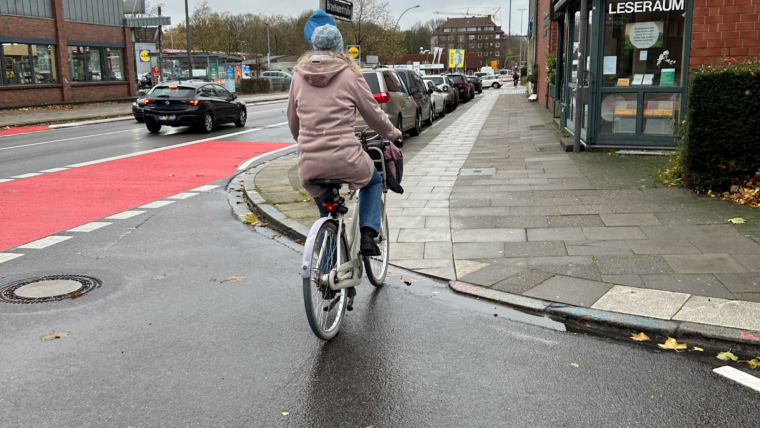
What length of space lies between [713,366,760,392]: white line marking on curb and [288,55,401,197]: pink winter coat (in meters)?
2.36

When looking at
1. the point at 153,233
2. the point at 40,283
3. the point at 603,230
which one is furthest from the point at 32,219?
the point at 603,230

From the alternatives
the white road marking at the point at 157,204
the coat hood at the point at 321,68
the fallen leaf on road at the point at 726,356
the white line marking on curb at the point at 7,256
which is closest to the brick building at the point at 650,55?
the white road marking at the point at 157,204

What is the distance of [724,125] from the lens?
8008mm

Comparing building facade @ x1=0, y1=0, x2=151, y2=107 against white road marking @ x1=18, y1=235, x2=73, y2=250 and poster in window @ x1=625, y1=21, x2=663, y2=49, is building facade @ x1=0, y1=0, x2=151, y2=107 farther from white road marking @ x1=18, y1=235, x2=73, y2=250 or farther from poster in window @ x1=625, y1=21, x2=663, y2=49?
poster in window @ x1=625, y1=21, x2=663, y2=49

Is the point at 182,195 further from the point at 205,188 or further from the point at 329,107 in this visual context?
the point at 329,107

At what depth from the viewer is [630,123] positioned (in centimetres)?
1198

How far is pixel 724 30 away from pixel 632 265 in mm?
6954

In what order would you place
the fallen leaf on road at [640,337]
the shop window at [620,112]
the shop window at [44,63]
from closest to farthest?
the fallen leaf on road at [640,337] → the shop window at [620,112] → the shop window at [44,63]

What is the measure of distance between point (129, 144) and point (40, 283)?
11.8 metres

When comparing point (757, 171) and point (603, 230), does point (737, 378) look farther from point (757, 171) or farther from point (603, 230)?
point (757, 171)

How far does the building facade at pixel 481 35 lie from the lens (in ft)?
600

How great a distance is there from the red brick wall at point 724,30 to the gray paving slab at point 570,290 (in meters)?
7.28

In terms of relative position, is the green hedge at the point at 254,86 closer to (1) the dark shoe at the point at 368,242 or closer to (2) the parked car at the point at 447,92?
(2) the parked car at the point at 447,92

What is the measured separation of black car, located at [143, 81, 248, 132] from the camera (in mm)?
19406
